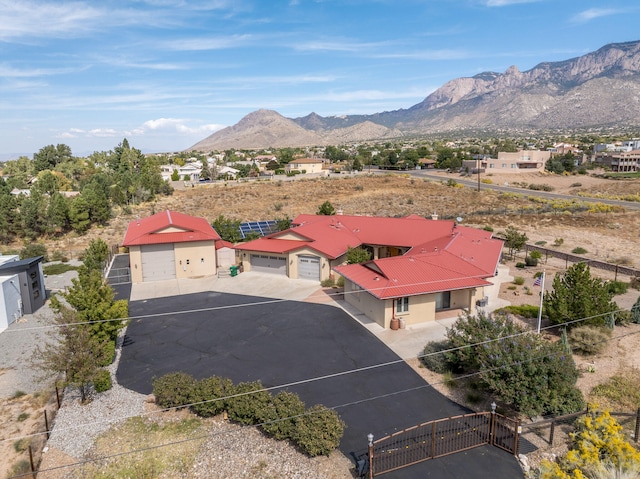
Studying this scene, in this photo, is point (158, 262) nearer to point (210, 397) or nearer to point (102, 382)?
point (102, 382)

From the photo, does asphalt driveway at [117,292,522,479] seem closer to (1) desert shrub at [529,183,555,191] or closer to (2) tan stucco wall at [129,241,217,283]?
(2) tan stucco wall at [129,241,217,283]

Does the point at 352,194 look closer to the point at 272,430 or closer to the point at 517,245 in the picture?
the point at 517,245

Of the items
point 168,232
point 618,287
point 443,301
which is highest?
point 168,232

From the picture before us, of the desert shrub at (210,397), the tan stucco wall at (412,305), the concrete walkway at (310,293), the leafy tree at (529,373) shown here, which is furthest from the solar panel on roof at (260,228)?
the leafy tree at (529,373)

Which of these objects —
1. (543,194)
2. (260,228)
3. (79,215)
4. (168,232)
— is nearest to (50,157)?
(79,215)

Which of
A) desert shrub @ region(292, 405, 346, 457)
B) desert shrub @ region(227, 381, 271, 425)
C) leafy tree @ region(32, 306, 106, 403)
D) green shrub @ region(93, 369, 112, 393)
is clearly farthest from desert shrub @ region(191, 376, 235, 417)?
leafy tree @ region(32, 306, 106, 403)
